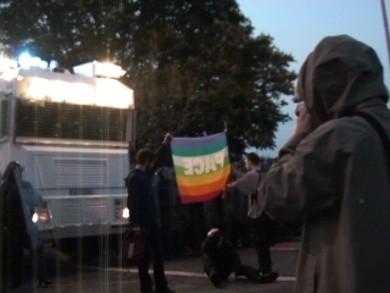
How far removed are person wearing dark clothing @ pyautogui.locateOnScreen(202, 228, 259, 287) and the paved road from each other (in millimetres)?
129

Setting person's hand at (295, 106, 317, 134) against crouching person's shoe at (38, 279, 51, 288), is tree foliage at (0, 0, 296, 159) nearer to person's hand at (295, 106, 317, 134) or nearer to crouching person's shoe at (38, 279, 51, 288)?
crouching person's shoe at (38, 279, 51, 288)

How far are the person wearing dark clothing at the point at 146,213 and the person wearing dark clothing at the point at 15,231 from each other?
92.2 inches

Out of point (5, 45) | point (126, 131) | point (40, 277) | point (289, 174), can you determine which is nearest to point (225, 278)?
point (40, 277)

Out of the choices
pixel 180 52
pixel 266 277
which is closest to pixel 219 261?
pixel 266 277

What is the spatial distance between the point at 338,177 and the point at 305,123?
0.27 m

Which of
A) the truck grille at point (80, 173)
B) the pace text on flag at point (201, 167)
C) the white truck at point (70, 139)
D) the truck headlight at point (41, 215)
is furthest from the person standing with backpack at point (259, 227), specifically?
the truck grille at point (80, 173)

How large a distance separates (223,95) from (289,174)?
21565mm

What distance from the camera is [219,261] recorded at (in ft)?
34.9

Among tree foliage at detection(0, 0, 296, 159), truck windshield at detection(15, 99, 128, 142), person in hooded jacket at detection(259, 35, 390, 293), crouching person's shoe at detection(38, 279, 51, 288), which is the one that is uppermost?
tree foliage at detection(0, 0, 296, 159)

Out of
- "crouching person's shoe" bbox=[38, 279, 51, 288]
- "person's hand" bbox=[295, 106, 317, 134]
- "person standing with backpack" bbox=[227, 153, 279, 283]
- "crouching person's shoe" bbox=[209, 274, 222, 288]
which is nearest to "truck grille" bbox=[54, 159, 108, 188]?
"crouching person's shoe" bbox=[38, 279, 51, 288]

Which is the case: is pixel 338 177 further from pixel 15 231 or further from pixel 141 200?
pixel 15 231

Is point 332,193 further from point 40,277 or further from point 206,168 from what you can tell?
point 206,168

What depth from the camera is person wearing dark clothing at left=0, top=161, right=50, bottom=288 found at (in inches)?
454

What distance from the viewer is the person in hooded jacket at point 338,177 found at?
2416 mm
